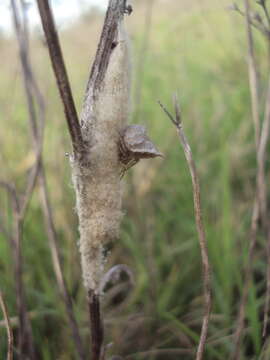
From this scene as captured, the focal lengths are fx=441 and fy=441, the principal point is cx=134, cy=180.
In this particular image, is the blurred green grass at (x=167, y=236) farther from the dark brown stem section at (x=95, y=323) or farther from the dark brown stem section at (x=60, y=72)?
the dark brown stem section at (x=60, y=72)

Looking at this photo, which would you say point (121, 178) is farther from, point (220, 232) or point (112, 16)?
point (220, 232)

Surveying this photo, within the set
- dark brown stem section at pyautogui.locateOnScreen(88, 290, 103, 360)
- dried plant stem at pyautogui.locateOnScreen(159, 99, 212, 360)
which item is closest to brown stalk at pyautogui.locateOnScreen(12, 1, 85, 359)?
dark brown stem section at pyautogui.locateOnScreen(88, 290, 103, 360)

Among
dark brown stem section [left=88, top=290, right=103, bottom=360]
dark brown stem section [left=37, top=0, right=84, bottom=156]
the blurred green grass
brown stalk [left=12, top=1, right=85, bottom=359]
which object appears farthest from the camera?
the blurred green grass

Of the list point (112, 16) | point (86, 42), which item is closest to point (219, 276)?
point (112, 16)

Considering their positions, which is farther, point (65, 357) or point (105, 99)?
point (65, 357)

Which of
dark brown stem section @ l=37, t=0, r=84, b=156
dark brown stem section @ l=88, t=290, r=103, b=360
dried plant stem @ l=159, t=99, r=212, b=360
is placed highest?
dark brown stem section @ l=37, t=0, r=84, b=156

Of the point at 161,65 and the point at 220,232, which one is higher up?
the point at 161,65

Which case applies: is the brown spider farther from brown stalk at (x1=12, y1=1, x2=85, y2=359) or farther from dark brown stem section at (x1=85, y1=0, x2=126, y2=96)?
brown stalk at (x1=12, y1=1, x2=85, y2=359)
